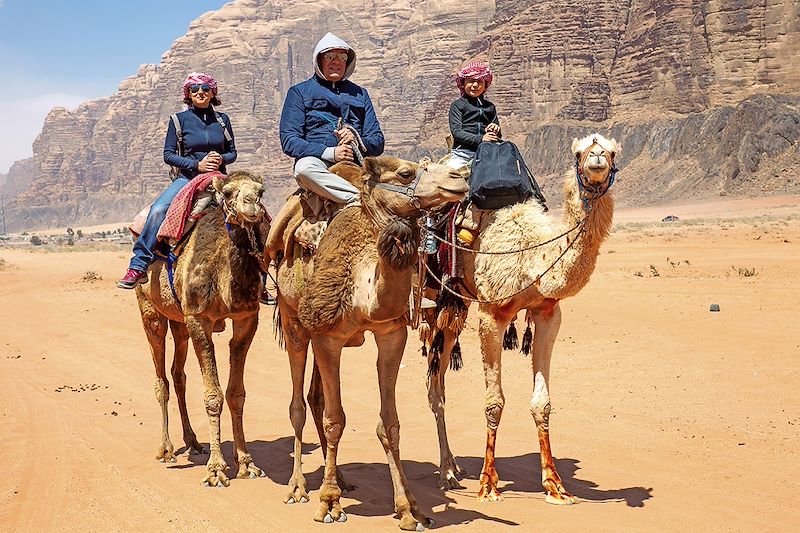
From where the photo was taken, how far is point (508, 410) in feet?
38.4

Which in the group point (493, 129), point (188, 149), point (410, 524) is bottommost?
point (410, 524)

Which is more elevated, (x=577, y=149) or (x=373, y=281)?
(x=577, y=149)

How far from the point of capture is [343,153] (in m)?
7.41

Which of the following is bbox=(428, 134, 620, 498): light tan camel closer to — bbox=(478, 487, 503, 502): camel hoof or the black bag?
bbox=(478, 487, 503, 502): camel hoof

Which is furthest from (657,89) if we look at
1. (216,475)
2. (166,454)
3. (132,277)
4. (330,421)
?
(330,421)

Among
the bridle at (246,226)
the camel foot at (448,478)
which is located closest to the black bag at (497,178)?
the bridle at (246,226)

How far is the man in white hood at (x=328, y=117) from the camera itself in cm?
748

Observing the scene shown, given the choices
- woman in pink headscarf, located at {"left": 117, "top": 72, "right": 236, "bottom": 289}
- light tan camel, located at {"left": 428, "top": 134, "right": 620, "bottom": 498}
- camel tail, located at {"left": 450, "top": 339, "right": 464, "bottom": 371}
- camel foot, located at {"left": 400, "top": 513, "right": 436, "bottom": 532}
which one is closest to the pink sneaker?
woman in pink headscarf, located at {"left": 117, "top": 72, "right": 236, "bottom": 289}

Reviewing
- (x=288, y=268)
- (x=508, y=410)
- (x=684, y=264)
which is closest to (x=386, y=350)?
(x=288, y=268)

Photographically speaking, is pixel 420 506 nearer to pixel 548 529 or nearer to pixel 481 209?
pixel 548 529

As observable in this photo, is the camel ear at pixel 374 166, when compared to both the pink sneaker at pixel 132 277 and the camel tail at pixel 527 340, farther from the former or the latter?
the pink sneaker at pixel 132 277

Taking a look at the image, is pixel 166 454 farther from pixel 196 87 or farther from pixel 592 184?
pixel 592 184

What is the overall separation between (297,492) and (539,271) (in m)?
2.89

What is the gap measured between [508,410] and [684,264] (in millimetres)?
18550
